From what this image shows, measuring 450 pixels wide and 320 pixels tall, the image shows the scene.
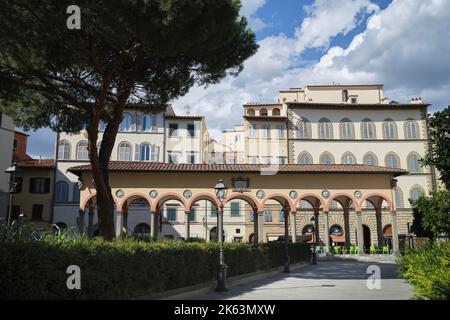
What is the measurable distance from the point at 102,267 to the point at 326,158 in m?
38.7

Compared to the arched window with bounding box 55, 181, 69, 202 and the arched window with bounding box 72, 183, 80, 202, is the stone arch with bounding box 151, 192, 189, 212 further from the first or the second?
the arched window with bounding box 55, 181, 69, 202

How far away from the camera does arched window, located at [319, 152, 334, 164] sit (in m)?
44.7

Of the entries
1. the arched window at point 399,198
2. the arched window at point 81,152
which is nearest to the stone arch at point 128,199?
the arched window at point 81,152

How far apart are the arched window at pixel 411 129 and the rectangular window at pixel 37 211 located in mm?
35454

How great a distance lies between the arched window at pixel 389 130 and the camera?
4541 centimetres

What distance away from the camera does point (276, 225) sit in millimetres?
42938

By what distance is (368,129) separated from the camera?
45.7 metres

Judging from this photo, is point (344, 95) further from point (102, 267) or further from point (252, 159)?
point (102, 267)

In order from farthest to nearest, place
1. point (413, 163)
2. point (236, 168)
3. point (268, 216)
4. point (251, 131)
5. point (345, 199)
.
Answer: point (251, 131), point (413, 163), point (268, 216), point (345, 199), point (236, 168)

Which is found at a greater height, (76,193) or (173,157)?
(173,157)

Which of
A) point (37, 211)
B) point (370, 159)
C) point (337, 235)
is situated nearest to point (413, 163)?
point (370, 159)

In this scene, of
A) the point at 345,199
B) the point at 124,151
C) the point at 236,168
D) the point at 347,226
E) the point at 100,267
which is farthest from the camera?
the point at 124,151

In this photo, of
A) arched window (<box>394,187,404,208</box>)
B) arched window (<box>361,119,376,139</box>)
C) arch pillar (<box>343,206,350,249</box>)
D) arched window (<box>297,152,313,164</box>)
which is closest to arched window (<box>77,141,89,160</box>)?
arched window (<box>297,152,313,164</box>)
